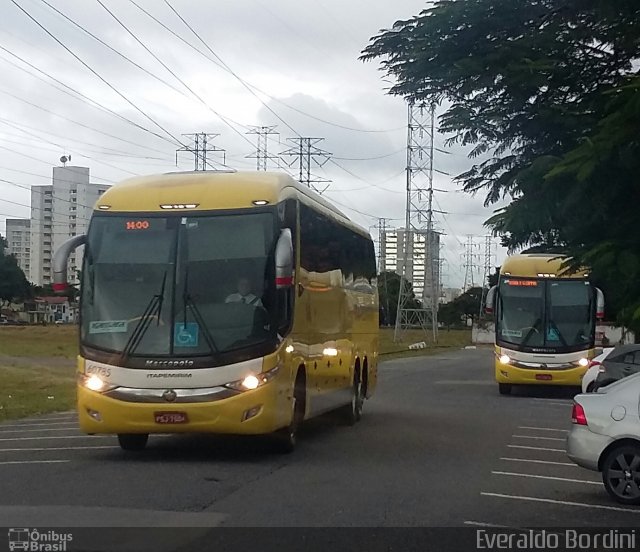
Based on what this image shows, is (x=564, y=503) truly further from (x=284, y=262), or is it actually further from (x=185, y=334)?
(x=185, y=334)

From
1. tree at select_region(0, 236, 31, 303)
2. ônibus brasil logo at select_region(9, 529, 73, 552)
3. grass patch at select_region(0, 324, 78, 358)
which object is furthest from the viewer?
tree at select_region(0, 236, 31, 303)

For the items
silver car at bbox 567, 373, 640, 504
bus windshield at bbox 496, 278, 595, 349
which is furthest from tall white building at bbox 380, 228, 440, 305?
silver car at bbox 567, 373, 640, 504

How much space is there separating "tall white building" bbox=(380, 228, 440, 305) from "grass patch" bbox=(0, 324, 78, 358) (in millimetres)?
24254

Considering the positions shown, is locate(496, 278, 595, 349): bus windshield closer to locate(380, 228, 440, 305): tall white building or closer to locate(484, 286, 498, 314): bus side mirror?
locate(484, 286, 498, 314): bus side mirror

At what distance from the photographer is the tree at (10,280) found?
4053 inches

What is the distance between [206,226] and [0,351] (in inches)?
1586

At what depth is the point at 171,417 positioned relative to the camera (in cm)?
1320

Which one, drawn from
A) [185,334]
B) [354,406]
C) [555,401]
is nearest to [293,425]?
[185,334]

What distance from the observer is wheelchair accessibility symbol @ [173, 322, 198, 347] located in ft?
43.9

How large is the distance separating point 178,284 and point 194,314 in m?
0.45

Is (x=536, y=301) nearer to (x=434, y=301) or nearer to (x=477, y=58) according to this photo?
(x=477, y=58)

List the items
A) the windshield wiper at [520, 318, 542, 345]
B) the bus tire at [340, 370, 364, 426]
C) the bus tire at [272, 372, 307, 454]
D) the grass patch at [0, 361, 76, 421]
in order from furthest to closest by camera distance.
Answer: the windshield wiper at [520, 318, 542, 345], the grass patch at [0, 361, 76, 421], the bus tire at [340, 370, 364, 426], the bus tire at [272, 372, 307, 454]

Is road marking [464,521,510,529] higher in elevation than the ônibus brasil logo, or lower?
lower

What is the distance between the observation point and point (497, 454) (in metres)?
15.2
